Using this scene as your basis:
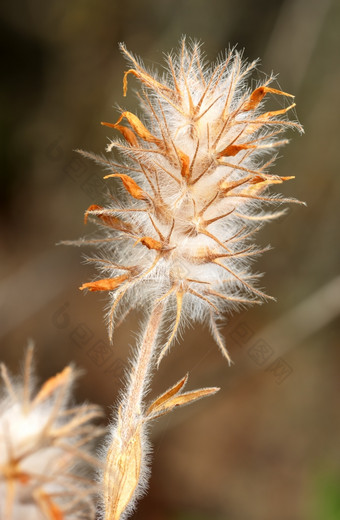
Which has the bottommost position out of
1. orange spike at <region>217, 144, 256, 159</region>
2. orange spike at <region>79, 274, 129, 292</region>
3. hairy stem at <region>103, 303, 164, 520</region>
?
hairy stem at <region>103, 303, 164, 520</region>

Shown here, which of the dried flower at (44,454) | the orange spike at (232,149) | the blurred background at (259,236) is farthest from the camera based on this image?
the blurred background at (259,236)

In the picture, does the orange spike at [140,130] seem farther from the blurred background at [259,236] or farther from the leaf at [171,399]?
the blurred background at [259,236]

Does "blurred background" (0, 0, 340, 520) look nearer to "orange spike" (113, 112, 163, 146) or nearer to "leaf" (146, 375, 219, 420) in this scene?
"leaf" (146, 375, 219, 420)

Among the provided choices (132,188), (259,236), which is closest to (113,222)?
(132,188)

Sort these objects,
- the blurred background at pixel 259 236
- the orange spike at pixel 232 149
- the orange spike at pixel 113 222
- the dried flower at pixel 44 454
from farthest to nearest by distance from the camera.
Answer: the blurred background at pixel 259 236, the orange spike at pixel 113 222, the orange spike at pixel 232 149, the dried flower at pixel 44 454

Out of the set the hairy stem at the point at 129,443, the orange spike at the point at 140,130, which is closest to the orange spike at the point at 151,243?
the hairy stem at the point at 129,443

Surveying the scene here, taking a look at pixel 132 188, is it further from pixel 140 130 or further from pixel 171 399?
pixel 171 399

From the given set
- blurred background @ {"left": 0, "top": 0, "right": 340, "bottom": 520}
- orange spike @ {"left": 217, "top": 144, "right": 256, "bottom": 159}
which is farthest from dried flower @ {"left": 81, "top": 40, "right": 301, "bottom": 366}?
blurred background @ {"left": 0, "top": 0, "right": 340, "bottom": 520}

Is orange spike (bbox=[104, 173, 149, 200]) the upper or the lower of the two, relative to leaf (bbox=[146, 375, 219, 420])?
upper
